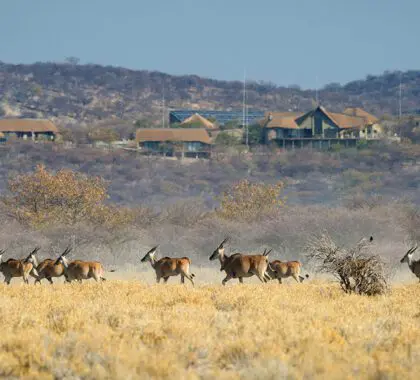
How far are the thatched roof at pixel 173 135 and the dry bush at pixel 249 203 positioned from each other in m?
64.6

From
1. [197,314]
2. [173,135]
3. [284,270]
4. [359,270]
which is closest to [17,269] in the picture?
[284,270]

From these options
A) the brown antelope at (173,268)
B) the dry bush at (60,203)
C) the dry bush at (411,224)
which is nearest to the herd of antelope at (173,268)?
the brown antelope at (173,268)

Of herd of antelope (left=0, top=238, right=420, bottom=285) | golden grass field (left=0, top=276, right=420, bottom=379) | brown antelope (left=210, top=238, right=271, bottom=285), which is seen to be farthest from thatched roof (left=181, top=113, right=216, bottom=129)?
golden grass field (left=0, top=276, right=420, bottom=379)

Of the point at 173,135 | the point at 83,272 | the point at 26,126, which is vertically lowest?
the point at 83,272

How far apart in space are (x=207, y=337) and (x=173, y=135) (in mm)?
113448

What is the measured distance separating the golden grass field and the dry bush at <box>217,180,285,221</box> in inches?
1446

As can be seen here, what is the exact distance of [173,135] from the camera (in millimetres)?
130750

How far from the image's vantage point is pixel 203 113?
184250 millimetres

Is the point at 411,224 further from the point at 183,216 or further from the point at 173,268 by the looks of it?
the point at 173,268

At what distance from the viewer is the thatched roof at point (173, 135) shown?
130500 millimetres

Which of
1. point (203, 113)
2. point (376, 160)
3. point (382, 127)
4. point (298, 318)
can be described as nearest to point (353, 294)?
point (298, 318)

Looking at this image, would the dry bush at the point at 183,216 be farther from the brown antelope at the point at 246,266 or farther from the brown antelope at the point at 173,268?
the brown antelope at the point at 246,266

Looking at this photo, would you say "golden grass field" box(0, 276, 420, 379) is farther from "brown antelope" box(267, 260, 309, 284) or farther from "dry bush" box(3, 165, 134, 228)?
"dry bush" box(3, 165, 134, 228)

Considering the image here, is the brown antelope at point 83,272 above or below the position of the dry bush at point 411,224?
above
